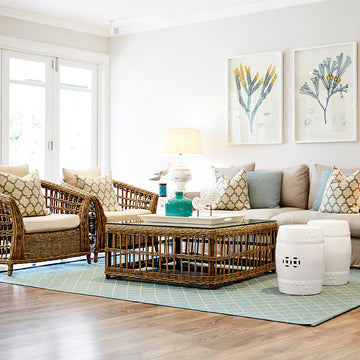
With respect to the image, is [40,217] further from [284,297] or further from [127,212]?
[284,297]

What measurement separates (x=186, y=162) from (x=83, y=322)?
152 inches

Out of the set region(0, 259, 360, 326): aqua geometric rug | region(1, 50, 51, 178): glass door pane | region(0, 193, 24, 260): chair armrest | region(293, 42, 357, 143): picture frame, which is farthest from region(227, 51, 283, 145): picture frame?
Result: region(0, 193, 24, 260): chair armrest

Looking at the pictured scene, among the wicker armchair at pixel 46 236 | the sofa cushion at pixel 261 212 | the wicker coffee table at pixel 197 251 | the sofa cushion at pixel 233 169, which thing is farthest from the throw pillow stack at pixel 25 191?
the sofa cushion at pixel 233 169

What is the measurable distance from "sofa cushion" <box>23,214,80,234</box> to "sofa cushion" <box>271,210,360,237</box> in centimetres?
167

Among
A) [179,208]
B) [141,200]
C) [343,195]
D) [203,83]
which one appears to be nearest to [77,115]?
[203,83]

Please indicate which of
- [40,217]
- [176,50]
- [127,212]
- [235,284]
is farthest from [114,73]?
[235,284]

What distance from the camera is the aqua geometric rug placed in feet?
11.2

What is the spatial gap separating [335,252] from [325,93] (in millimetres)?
2213

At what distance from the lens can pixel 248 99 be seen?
649 cm

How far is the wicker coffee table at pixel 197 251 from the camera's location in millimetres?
4125

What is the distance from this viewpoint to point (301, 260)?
3.85 m

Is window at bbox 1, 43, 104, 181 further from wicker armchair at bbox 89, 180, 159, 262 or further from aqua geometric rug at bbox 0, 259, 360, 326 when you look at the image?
aqua geometric rug at bbox 0, 259, 360, 326

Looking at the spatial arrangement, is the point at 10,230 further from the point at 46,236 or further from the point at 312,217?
the point at 312,217

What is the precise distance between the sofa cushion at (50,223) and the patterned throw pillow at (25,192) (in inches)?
3.6
